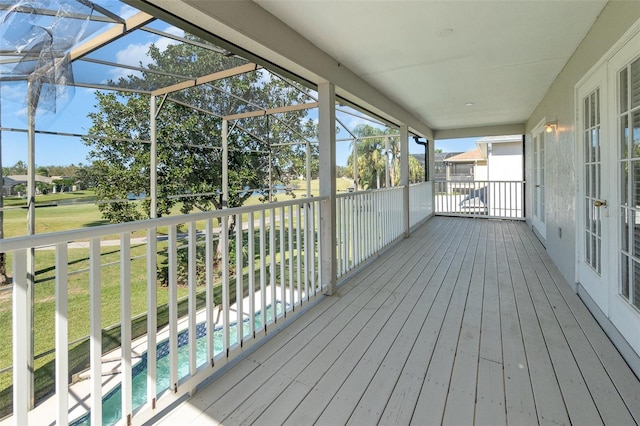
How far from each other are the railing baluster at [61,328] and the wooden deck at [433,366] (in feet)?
1.60

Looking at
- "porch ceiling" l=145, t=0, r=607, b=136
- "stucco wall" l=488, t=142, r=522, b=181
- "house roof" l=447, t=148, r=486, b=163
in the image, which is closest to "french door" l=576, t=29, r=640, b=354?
"porch ceiling" l=145, t=0, r=607, b=136

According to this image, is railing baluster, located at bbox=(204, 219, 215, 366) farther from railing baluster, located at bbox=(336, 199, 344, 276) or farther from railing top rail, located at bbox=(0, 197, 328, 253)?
railing baluster, located at bbox=(336, 199, 344, 276)

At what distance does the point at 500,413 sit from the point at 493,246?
13.7 ft

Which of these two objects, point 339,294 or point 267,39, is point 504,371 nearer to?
point 339,294

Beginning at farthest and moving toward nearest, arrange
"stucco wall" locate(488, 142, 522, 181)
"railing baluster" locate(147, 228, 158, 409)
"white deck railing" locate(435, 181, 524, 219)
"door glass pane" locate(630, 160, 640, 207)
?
"stucco wall" locate(488, 142, 522, 181), "white deck railing" locate(435, 181, 524, 219), "door glass pane" locate(630, 160, 640, 207), "railing baluster" locate(147, 228, 158, 409)

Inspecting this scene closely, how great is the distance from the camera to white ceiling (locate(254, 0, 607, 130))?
2.38m

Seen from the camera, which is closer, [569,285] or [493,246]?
[569,285]

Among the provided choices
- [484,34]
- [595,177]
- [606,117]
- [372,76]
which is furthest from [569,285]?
[372,76]

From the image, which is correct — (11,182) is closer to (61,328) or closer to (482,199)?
(61,328)

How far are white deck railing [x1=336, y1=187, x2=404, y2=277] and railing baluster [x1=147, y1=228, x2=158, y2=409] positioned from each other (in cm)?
217

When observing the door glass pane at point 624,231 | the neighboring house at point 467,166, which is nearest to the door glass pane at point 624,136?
the door glass pane at point 624,231

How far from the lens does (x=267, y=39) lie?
2.32 metres

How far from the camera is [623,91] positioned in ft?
7.06

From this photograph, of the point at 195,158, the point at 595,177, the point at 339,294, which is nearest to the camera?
the point at 595,177
